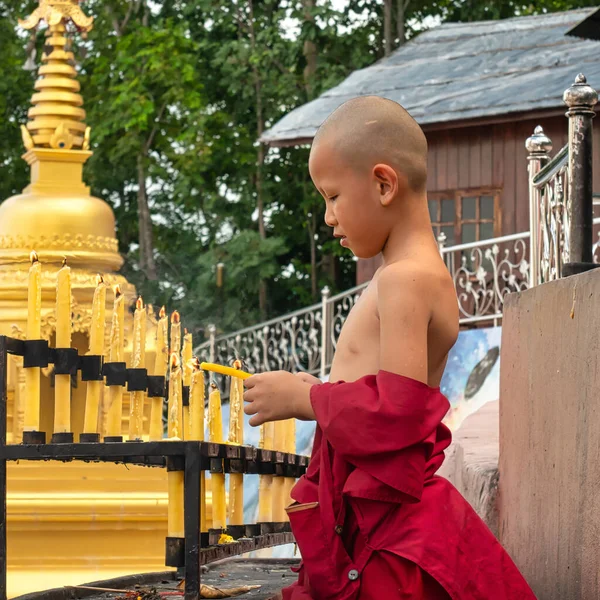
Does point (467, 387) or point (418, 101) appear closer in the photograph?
point (467, 387)

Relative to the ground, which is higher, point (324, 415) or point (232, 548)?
point (324, 415)

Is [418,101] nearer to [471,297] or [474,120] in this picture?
[474,120]

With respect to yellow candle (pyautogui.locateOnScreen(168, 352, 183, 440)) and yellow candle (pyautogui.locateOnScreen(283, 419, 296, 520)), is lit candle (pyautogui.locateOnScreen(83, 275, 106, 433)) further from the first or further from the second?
yellow candle (pyautogui.locateOnScreen(283, 419, 296, 520))

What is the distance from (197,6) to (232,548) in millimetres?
22003

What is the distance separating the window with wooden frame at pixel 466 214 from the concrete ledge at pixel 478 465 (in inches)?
405

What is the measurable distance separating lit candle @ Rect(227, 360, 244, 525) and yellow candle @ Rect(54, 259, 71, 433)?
0.54 metres

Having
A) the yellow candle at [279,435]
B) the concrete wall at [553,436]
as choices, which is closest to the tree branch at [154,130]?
the concrete wall at [553,436]

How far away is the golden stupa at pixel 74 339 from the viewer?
6434 mm

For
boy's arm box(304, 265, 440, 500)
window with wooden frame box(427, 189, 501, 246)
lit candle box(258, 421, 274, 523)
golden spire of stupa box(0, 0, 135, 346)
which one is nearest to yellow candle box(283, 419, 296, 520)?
lit candle box(258, 421, 274, 523)

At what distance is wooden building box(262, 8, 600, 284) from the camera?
1705 centimetres

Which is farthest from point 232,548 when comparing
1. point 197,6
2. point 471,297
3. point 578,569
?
point 197,6

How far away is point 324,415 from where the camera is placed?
293cm

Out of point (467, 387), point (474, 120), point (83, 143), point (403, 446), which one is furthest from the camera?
point (474, 120)

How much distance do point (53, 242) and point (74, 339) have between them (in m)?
0.59
